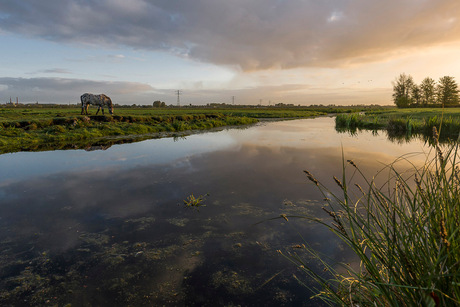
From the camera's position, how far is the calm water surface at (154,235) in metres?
3.04

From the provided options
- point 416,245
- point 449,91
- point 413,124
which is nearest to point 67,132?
point 416,245

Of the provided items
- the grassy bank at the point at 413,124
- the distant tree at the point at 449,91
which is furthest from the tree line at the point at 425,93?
the grassy bank at the point at 413,124

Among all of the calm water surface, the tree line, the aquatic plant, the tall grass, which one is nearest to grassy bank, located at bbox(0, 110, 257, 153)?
the calm water surface

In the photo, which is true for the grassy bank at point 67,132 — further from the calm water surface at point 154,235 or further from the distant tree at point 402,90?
the distant tree at point 402,90

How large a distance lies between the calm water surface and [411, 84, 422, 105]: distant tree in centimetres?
9326

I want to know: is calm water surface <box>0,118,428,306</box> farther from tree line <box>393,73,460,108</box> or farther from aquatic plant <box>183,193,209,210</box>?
tree line <box>393,73,460,108</box>

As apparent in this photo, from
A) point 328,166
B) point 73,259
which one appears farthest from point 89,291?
point 328,166

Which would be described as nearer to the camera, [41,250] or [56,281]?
[56,281]

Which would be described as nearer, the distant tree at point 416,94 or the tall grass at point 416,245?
the tall grass at point 416,245

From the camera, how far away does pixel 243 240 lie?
13.8 ft

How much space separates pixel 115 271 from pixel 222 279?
1548 mm

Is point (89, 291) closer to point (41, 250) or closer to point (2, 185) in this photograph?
point (41, 250)

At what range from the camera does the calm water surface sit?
3.04 metres

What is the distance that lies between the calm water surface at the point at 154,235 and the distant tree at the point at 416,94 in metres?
93.3
